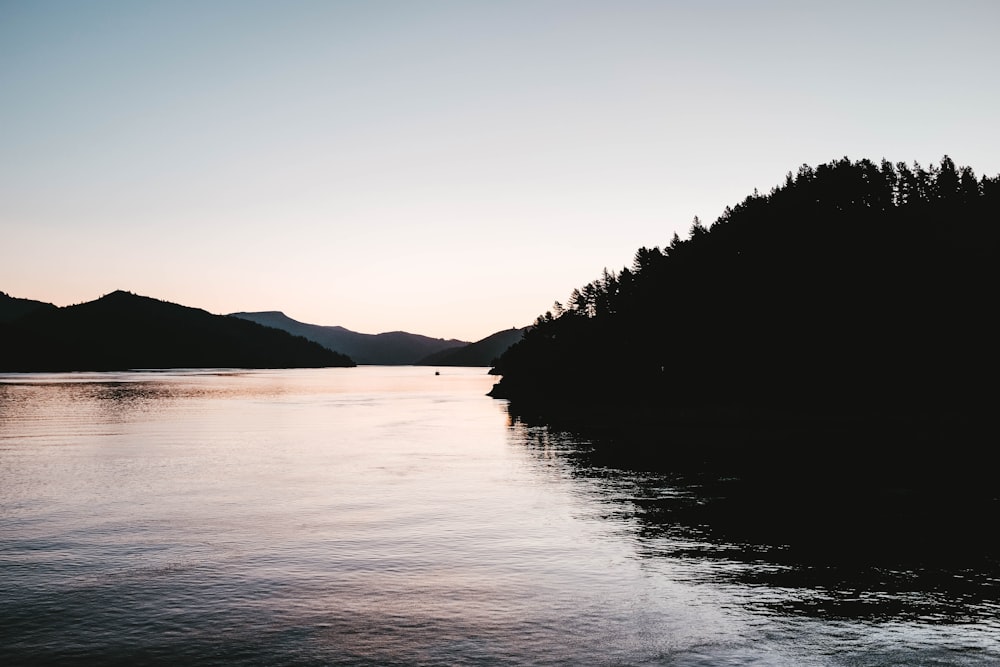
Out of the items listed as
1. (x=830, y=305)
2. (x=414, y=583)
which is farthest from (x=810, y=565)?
(x=830, y=305)

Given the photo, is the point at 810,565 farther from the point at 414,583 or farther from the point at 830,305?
the point at 830,305

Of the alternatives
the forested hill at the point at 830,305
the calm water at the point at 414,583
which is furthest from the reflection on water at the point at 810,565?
the forested hill at the point at 830,305

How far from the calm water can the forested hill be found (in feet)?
204

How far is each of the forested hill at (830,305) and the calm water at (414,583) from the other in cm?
6207

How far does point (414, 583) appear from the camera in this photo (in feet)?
79.0

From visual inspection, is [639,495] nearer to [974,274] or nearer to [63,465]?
[63,465]

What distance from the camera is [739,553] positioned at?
92.6 ft

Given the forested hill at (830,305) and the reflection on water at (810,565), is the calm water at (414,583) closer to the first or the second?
the reflection on water at (810,565)

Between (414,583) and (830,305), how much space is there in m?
95.7

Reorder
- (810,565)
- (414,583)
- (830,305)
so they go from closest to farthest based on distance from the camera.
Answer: (414,583) → (810,565) → (830,305)

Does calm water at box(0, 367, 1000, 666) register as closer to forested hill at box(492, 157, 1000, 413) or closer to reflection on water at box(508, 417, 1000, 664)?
reflection on water at box(508, 417, 1000, 664)

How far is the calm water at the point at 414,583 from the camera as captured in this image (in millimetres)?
18359

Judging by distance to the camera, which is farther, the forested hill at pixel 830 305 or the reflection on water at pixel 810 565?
the forested hill at pixel 830 305

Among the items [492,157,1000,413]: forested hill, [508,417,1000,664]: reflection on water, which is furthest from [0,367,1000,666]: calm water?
[492,157,1000,413]: forested hill
